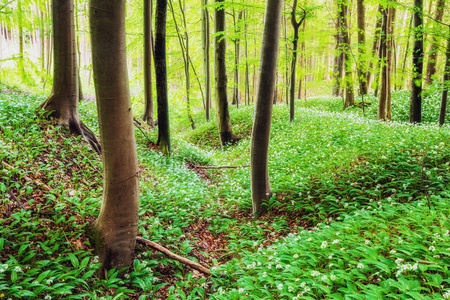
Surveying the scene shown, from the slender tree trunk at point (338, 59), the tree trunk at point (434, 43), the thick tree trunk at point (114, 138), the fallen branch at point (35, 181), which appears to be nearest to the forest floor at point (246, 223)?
the fallen branch at point (35, 181)

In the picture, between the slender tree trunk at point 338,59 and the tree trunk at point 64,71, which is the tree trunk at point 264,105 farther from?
the slender tree trunk at point 338,59

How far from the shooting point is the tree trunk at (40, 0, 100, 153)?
17.1 ft

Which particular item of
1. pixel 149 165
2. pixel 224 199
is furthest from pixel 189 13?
pixel 224 199

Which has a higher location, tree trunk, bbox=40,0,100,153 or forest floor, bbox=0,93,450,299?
tree trunk, bbox=40,0,100,153

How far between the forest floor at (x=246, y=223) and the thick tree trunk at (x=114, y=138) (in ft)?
0.87

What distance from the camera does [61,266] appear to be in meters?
2.78

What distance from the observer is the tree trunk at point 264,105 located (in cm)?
440

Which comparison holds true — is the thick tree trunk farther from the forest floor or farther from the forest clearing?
the forest floor

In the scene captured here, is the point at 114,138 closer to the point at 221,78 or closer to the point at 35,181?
the point at 35,181

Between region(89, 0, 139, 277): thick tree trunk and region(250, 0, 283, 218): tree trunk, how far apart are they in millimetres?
2473

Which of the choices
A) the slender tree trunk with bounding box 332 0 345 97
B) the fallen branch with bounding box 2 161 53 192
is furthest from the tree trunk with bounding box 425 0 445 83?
the fallen branch with bounding box 2 161 53 192

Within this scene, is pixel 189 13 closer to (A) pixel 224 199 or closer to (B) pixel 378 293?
(A) pixel 224 199

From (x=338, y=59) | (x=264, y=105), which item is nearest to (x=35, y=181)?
(x=264, y=105)

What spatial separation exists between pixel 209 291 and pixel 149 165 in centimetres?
429
